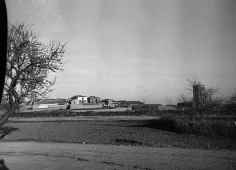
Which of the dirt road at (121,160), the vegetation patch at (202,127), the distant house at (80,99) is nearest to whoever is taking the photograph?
the dirt road at (121,160)

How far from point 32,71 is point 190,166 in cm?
684

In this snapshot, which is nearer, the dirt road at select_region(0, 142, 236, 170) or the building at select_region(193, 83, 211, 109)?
the dirt road at select_region(0, 142, 236, 170)

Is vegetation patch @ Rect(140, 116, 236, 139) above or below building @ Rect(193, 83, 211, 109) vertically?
below

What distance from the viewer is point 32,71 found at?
30.7 feet

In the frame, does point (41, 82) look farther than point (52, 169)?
No

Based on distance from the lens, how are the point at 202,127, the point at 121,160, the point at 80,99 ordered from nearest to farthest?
the point at 121,160
the point at 202,127
the point at 80,99

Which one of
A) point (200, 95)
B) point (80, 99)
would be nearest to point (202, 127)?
point (200, 95)

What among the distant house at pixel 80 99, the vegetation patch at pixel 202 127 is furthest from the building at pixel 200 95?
the distant house at pixel 80 99

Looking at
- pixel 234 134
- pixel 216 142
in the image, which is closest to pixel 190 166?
pixel 216 142

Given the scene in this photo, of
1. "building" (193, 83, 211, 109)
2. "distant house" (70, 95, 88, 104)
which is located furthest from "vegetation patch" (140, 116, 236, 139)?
"distant house" (70, 95, 88, 104)

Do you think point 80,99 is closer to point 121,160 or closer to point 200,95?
point 200,95

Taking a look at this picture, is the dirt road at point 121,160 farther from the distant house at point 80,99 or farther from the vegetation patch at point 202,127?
the distant house at point 80,99

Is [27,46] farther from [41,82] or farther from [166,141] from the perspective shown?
[166,141]

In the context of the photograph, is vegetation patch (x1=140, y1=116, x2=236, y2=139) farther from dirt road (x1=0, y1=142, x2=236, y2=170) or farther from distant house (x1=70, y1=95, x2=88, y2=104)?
distant house (x1=70, y1=95, x2=88, y2=104)
